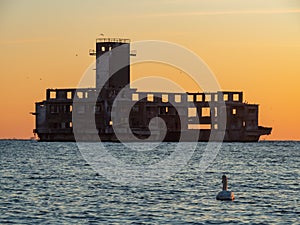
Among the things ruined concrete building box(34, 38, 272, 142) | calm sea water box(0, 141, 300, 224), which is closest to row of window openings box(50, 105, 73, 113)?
ruined concrete building box(34, 38, 272, 142)

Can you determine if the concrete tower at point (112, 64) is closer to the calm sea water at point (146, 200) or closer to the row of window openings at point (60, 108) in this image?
the row of window openings at point (60, 108)

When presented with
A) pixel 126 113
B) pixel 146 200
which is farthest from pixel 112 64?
pixel 146 200

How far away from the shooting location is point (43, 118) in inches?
7446

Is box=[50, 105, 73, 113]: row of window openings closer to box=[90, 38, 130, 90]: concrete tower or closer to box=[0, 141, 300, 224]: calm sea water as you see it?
box=[90, 38, 130, 90]: concrete tower

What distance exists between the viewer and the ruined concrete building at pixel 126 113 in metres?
185

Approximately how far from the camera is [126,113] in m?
188

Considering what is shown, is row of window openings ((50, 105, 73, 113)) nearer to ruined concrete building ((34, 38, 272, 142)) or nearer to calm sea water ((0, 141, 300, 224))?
ruined concrete building ((34, 38, 272, 142))

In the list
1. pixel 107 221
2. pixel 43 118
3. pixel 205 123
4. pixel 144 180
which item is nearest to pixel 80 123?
pixel 43 118

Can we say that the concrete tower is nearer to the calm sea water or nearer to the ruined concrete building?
the ruined concrete building

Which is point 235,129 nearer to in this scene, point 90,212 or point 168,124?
point 168,124

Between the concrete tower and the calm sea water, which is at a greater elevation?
the concrete tower

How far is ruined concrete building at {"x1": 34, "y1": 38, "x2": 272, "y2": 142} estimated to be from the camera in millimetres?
185375

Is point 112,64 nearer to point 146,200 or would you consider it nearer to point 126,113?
point 126,113

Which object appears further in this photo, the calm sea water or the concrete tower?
the concrete tower
